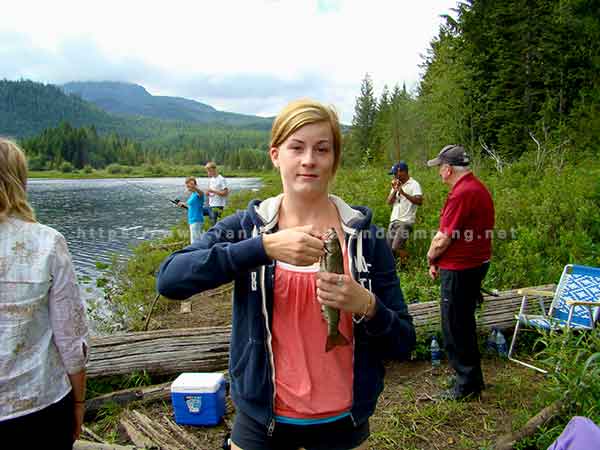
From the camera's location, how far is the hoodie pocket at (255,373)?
155cm

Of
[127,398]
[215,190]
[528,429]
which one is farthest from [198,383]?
[215,190]

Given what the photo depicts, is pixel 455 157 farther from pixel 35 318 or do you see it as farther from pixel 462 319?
pixel 35 318

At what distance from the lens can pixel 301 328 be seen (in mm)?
1567

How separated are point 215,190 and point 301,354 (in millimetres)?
11083

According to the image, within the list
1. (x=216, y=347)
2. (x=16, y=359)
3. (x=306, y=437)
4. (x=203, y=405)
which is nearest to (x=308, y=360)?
(x=306, y=437)

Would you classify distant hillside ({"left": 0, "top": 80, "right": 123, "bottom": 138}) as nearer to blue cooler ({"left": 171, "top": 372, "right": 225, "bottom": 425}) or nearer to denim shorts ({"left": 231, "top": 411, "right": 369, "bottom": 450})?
blue cooler ({"left": 171, "top": 372, "right": 225, "bottom": 425})

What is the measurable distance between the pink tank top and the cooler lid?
304 cm

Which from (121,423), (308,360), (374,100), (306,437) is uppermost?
(374,100)

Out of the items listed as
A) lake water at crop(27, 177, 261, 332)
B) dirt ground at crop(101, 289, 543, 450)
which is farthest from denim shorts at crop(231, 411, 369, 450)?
lake water at crop(27, 177, 261, 332)

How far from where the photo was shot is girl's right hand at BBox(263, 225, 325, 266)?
1354 mm

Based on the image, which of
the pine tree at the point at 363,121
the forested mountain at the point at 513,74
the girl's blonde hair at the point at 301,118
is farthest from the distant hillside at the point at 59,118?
the girl's blonde hair at the point at 301,118

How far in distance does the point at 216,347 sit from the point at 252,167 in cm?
9345

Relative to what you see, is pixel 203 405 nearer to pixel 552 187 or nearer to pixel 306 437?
pixel 306 437

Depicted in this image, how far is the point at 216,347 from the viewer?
18.3ft
